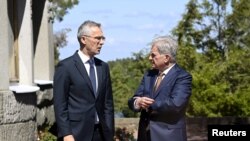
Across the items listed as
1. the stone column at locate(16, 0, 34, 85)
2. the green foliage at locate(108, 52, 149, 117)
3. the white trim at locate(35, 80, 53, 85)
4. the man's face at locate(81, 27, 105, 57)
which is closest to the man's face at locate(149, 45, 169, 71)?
the man's face at locate(81, 27, 105, 57)

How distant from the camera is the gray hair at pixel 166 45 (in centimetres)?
593

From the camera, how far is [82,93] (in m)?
5.91

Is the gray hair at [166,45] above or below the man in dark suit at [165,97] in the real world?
above

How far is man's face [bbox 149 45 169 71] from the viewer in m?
5.95

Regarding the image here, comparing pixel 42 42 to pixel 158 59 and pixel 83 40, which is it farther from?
pixel 158 59

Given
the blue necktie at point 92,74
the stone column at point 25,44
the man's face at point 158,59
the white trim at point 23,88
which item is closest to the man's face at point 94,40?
the blue necktie at point 92,74

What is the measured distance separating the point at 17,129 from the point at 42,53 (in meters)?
1.83

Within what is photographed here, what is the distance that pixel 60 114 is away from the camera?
582cm

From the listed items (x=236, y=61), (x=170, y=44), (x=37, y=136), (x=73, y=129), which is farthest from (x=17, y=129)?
(x=236, y=61)

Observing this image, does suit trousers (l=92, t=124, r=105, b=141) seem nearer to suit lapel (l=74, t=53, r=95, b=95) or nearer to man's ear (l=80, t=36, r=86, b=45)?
suit lapel (l=74, t=53, r=95, b=95)

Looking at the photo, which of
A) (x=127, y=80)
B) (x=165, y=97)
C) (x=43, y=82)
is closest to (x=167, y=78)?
(x=165, y=97)

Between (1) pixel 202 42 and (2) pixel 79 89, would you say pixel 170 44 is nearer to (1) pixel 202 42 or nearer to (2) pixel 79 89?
(2) pixel 79 89

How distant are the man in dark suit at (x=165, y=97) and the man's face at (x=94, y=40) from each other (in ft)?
1.45

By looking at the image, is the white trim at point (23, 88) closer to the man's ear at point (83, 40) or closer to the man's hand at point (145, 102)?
the man's ear at point (83, 40)
